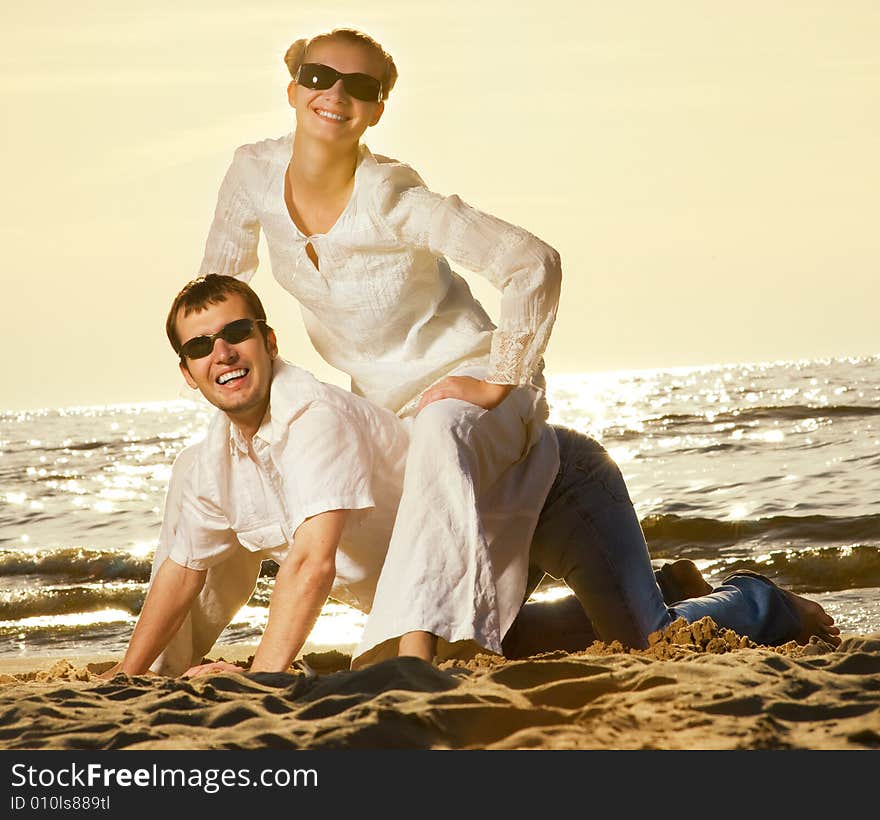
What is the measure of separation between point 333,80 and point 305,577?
4.48 ft

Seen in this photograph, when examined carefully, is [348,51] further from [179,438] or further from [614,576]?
[179,438]

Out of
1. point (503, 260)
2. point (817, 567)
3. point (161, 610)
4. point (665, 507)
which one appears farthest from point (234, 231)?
point (665, 507)

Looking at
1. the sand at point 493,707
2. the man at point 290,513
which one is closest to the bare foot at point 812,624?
the man at point 290,513

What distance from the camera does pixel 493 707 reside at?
2.86 m

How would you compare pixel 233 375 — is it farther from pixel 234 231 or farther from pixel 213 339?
pixel 234 231

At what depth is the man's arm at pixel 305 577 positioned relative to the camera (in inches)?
130

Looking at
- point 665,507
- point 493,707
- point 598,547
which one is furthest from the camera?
point 665,507

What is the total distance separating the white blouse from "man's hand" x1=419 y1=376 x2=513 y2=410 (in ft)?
0.15

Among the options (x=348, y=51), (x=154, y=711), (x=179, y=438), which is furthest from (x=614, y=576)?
(x=179, y=438)

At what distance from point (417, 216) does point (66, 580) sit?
7.34 metres

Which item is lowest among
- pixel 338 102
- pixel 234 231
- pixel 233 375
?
pixel 233 375

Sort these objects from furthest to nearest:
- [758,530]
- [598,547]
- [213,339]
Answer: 1. [758,530]
2. [598,547]
3. [213,339]

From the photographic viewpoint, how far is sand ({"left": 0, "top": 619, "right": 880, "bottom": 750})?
2732 mm

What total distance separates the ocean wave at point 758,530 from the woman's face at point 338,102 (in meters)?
6.33
